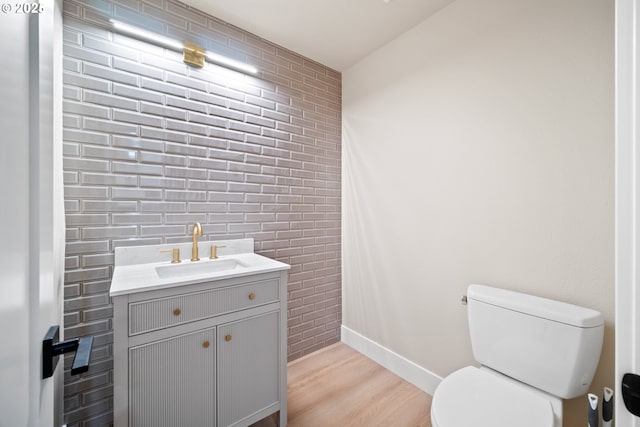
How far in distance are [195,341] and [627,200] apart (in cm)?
156

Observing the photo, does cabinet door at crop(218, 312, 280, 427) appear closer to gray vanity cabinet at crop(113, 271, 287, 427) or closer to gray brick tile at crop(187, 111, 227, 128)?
gray vanity cabinet at crop(113, 271, 287, 427)

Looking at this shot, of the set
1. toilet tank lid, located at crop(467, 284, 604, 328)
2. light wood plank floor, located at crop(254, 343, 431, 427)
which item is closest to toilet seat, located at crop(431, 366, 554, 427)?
toilet tank lid, located at crop(467, 284, 604, 328)

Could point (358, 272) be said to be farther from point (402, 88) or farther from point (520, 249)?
point (402, 88)

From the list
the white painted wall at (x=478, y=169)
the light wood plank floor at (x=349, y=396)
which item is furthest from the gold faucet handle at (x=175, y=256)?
the white painted wall at (x=478, y=169)

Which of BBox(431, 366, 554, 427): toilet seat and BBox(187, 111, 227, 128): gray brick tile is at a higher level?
BBox(187, 111, 227, 128): gray brick tile

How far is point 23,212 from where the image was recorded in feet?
1.37

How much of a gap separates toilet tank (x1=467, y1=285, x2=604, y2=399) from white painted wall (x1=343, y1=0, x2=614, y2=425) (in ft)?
0.48

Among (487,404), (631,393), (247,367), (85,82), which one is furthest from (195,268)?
(631,393)

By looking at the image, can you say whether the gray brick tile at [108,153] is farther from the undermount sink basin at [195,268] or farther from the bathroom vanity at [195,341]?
the undermount sink basin at [195,268]

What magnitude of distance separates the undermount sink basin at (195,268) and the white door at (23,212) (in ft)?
3.44

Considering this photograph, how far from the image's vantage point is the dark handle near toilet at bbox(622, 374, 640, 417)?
1.66 feet

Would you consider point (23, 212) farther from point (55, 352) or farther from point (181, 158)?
point (181, 158)

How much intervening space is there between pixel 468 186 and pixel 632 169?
3.77ft

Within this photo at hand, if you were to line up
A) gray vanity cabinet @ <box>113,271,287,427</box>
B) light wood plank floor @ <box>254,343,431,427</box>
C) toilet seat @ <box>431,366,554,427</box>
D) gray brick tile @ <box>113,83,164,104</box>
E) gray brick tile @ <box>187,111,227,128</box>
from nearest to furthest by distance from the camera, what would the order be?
toilet seat @ <box>431,366,554,427</box> < gray vanity cabinet @ <box>113,271,287,427</box> < gray brick tile @ <box>113,83,164,104</box> < light wood plank floor @ <box>254,343,431,427</box> < gray brick tile @ <box>187,111,227,128</box>
